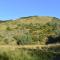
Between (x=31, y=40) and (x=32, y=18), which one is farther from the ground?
(x=32, y=18)

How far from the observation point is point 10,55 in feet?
64.3

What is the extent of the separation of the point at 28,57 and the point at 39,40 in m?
23.2

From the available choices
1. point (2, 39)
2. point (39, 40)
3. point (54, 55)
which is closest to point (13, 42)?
point (2, 39)

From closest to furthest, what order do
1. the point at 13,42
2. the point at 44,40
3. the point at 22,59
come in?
the point at 22,59 < the point at 13,42 < the point at 44,40

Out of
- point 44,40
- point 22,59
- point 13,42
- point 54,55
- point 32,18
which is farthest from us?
point 32,18

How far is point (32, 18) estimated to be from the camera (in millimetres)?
85000

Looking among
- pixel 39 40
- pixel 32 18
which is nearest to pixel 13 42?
pixel 39 40

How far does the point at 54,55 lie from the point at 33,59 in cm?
220

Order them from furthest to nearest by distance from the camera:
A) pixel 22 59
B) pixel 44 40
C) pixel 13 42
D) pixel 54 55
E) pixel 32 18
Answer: pixel 32 18 < pixel 44 40 < pixel 13 42 < pixel 54 55 < pixel 22 59

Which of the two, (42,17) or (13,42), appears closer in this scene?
(13,42)

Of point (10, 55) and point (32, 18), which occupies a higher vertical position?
point (32, 18)

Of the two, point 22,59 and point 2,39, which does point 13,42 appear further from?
point 22,59

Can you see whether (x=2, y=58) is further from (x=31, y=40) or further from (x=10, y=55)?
(x=31, y=40)

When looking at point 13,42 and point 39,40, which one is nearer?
point 13,42
